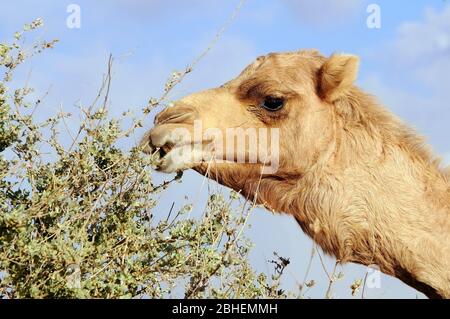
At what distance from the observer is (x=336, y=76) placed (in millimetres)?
7418

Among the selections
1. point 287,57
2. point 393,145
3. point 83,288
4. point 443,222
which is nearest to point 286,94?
point 287,57

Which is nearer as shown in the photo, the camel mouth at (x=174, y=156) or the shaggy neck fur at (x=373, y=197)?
the shaggy neck fur at (x=373, y=197)

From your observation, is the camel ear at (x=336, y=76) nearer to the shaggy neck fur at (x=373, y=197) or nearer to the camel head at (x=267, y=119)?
the camel head at (x=267, y=119)

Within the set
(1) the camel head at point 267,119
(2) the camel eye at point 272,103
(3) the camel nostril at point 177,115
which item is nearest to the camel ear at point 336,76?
(1) the camel head at point 267,119

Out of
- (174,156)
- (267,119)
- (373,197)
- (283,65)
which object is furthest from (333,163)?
(174,156)

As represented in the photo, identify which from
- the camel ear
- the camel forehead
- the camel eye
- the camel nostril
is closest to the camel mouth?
the camel nostril

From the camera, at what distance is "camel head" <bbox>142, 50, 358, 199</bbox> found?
23.5ft

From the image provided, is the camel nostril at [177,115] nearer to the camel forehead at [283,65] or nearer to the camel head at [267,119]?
the camel head at [267,119]

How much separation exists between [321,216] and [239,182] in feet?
2.45

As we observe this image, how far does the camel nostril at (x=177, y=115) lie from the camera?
278 inches

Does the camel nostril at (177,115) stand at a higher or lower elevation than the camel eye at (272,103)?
lower

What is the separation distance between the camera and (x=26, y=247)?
6172mm

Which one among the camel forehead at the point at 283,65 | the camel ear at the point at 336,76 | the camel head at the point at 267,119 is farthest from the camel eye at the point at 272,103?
the camel ear at the point at 336,76

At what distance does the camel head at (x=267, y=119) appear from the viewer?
7.18 meters
